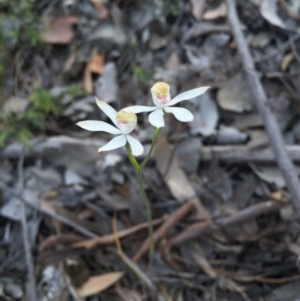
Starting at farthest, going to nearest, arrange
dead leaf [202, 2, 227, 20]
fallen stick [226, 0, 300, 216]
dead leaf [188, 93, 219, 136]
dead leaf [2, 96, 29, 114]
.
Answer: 1. dead leaf [202, 2, 227, 20]
2. dead leaf [2, 96, 29, 114]
3. dead leaf [188, 93, 219, 136]
4. fallen stick [226, 0, 300, 216]

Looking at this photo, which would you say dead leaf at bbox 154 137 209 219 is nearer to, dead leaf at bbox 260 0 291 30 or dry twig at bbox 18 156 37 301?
dry twig at bbox 18 156 37 301

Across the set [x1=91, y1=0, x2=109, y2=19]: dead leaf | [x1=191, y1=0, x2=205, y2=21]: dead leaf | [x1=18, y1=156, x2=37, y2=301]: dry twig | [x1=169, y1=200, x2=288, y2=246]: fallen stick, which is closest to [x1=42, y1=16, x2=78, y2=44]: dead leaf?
[x1=91, y1=0, x2=109, y2=19]: dead leaf

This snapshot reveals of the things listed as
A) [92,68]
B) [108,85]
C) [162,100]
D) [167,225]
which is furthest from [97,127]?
[92,68]

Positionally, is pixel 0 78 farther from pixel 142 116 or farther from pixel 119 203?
pixel 119 203

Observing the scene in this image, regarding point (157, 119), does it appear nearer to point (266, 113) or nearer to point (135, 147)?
point (135, 147)

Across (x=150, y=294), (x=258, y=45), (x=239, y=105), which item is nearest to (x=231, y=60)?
(x=258, y=45)

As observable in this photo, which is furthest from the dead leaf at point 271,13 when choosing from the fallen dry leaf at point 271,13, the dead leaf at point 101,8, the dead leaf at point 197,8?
the dead leaf at point 101,8
